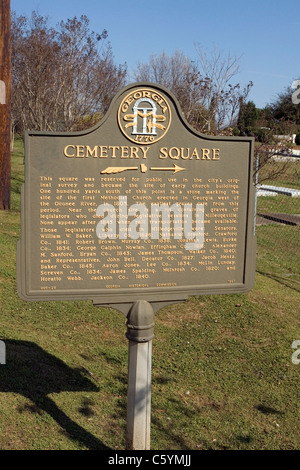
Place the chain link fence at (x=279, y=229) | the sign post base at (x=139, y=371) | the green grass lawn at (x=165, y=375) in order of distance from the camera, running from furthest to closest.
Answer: the chain link fence at (x=279, y=229) → the green grass lawn at (x=165, y=375) → the sign post base at (x=139, y=371)

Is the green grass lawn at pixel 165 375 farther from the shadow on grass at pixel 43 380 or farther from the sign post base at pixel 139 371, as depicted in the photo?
the sign post base at pixel 139 371

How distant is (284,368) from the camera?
7.20 metres

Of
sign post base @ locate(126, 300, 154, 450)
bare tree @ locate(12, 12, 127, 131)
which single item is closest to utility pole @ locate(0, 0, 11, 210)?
bare tree @ locate(12, 12, 127, 131)

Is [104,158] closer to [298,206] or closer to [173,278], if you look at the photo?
[173,278]

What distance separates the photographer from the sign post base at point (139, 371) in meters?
4.68

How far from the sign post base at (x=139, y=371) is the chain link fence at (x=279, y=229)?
6.30 meters

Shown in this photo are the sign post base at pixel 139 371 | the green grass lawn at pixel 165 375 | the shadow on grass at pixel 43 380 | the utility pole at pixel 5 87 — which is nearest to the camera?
the sign post base at pixel 139 371

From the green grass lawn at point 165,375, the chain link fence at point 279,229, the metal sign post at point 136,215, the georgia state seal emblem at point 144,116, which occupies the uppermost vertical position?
the georgia state seal emblem at point 144,116

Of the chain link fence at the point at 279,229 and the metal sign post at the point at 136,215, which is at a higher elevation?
the metal sign post at the point at 136,215

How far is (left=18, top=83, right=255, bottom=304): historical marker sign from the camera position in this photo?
175 inches

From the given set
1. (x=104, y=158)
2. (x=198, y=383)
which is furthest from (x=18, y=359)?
(x=104, y=158)

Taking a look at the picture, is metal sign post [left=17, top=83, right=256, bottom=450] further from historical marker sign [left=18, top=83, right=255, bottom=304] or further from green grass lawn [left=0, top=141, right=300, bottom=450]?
green grass lawn [left=0, top=141, right=300, bottom=450]

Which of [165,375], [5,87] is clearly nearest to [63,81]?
[5,87]

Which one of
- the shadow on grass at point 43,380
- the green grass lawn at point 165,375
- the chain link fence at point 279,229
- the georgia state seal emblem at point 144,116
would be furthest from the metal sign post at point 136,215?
the chain link fence at point 279,229
